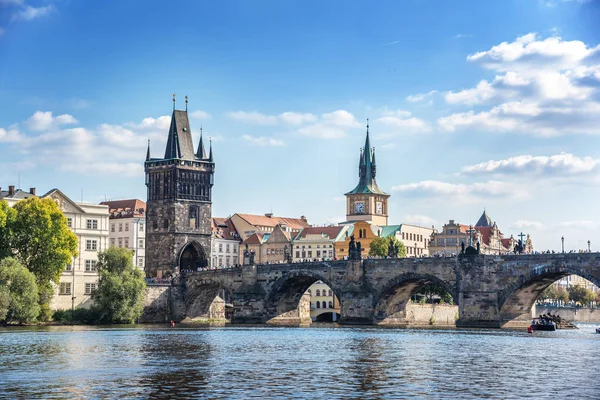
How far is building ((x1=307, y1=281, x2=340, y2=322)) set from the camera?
14550 centimetres

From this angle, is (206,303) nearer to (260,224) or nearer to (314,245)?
(314,245)

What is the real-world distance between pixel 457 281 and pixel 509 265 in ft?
18.4

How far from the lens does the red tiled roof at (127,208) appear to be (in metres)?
152

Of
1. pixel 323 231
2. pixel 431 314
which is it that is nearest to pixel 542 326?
pixel 431 314

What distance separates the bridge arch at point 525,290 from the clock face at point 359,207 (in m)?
91.6

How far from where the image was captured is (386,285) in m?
105

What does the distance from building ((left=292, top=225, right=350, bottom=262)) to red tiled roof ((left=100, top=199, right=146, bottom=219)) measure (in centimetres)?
2574

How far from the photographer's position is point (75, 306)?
113375 millimetres

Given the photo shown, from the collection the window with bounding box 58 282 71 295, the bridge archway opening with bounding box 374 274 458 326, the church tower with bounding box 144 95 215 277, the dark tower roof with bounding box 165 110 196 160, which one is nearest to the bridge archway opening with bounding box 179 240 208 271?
the church tower with bounding box 144 95 215 277

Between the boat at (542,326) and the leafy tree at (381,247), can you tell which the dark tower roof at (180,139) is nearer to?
the leafy tree at (381,247)

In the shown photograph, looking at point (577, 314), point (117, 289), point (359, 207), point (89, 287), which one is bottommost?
point (577, 314)

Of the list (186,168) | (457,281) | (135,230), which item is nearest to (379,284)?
(457,281)

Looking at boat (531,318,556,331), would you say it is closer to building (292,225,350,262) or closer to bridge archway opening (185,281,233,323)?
bridge archway opening (185,281,233,323)

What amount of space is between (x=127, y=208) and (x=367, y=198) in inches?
2059
